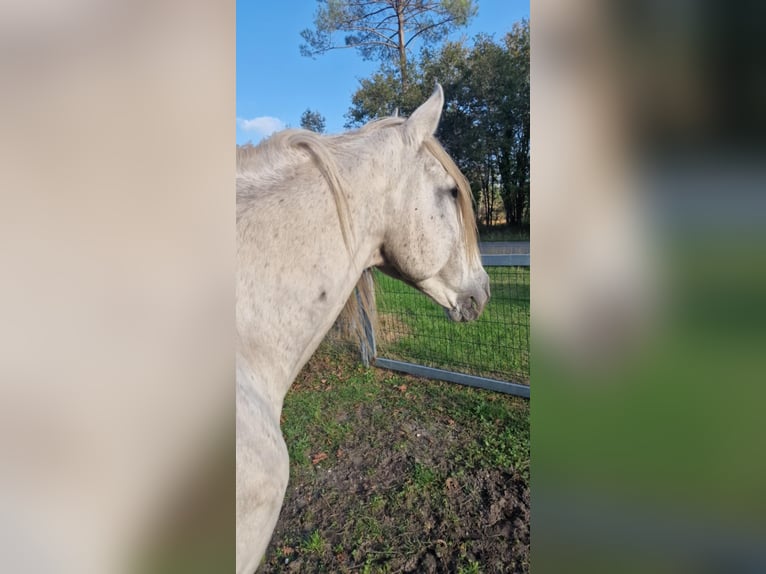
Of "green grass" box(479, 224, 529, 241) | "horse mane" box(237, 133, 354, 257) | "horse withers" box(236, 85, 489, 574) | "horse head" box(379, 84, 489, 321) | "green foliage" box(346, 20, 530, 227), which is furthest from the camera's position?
"green foliage" box(346, 20, 530, 227)

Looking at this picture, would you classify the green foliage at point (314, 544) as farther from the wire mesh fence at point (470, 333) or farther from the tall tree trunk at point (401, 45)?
the tall tree trunk at point (401, 45)

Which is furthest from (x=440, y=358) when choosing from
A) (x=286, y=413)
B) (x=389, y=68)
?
(x=389, y=68)

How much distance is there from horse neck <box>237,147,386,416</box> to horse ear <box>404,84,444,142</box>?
174mm

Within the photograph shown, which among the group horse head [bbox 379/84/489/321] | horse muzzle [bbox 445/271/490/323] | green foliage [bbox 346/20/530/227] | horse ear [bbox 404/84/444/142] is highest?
green foliage [bbox 346/20/530/227]

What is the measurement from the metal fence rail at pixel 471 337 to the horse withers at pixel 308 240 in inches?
60.2

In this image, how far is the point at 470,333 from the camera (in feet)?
10.5

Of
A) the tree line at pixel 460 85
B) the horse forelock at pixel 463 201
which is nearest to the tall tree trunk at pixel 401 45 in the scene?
the tree line at pixel 460 85

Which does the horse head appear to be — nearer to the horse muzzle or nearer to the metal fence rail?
the horse muzzle

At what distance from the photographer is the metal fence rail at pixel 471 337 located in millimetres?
2795

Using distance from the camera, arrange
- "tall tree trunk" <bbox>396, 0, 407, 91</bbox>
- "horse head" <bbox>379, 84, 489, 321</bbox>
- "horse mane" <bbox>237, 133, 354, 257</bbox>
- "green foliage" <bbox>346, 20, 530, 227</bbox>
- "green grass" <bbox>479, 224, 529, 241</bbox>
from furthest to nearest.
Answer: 1. "green foliage" <bbox>346, 20, 530, 227</bbox>
2. "tall tree trunk" <bbox>396, 0, 407, 91</bbox>
3. "green grass" <bbox>479, 224, 529, 241</bbox>
4. "horse head" <bbox>379, 84, 489, 321</bbox>
5. "horse mane" <bbox>237, 133, 354, 257</bbox>

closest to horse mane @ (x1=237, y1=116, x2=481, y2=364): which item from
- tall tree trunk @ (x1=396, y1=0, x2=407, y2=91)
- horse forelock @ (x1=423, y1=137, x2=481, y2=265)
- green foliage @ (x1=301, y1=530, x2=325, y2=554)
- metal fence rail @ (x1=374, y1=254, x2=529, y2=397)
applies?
horse forelock @ (x1=423, y1=137, x2=481, y2=265)

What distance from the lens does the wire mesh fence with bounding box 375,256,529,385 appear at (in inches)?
113
